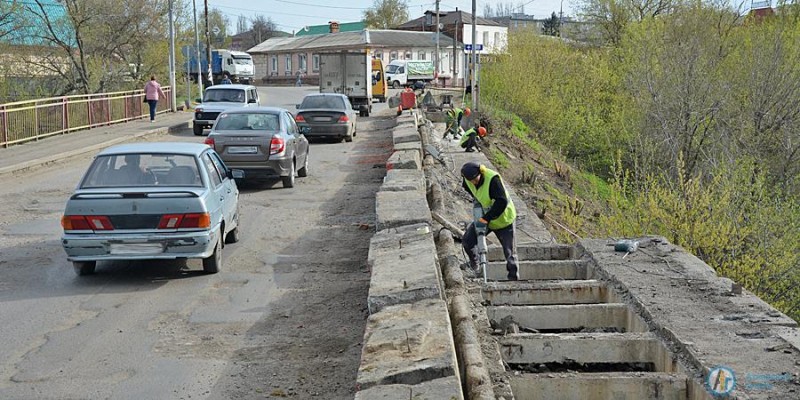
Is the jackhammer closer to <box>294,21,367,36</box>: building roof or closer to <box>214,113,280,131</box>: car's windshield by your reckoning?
<box>214,113,280,131</box>: car's windshield

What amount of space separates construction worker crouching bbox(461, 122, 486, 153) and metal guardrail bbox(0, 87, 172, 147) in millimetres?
12234

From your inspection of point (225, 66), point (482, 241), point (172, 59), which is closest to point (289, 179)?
point (482, 241)

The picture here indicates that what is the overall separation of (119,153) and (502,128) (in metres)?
23.5

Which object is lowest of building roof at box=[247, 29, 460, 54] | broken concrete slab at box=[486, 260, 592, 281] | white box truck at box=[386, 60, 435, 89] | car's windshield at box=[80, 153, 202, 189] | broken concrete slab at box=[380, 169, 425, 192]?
broken concrete slab at box=[486, 260, 592, 281]

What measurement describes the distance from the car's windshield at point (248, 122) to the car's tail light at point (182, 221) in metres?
7.90

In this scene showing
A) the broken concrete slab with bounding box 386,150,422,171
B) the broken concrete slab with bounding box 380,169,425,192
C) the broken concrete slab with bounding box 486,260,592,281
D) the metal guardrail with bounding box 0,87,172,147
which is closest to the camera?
the broken concrete slab with bounding box 486,260,592,281

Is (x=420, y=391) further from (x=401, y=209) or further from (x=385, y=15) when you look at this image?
(x=385, y=15)

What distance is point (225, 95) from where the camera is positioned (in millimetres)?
29859

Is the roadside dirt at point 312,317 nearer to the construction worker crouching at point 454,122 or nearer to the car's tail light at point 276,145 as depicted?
the car's tail light at point 276,145

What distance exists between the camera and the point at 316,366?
714cm

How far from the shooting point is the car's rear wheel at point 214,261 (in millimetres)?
10148

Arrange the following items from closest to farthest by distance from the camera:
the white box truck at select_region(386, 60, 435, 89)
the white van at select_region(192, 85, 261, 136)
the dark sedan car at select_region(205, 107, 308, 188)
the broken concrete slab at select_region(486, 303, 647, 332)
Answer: the broken concrete slab at select_region(486, 303, 647, 332) < the dark sedan car at select_region(205, 107, 308, 188) < the white van at select_region(192, 85, 261, 136) < the white box truck at select_region(386, 60, 435, 89)

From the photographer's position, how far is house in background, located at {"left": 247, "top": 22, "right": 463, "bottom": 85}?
81750 millimetres

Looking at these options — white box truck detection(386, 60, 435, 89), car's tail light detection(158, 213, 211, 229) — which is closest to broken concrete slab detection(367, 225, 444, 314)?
car's tail light detection(158, 213, 211, 229)
